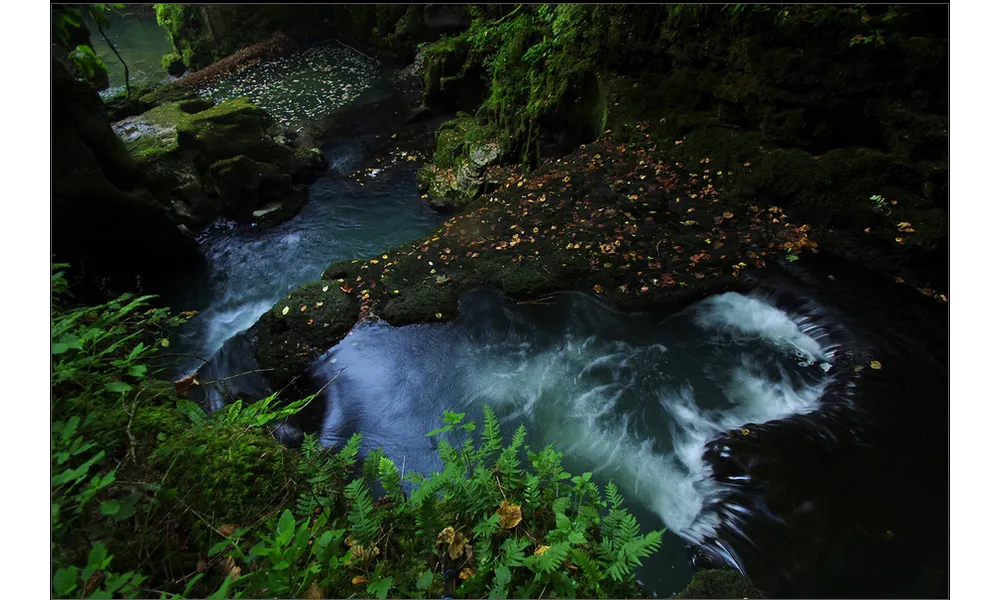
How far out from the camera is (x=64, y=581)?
6.09 ft

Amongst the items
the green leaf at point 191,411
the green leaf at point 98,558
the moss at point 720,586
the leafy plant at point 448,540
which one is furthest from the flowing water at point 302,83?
the moss at point 720,586

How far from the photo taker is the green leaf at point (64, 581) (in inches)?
72.6

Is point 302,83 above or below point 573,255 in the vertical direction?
above

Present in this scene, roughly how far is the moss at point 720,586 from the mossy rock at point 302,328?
17.4 ft

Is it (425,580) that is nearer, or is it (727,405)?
(425,580)

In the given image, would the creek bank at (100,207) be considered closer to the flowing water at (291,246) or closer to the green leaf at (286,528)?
the flowing water at (291,246)

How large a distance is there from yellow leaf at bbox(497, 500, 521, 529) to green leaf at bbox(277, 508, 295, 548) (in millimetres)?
1294

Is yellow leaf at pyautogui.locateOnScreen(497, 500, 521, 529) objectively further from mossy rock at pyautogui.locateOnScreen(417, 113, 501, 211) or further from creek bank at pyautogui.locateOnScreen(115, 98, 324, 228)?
creek bank at pyautogui.locateOnScreen(115, 98, 324, 228)

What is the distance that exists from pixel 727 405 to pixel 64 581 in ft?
18.5

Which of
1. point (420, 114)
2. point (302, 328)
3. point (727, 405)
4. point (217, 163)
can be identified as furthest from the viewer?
point (420, 114)

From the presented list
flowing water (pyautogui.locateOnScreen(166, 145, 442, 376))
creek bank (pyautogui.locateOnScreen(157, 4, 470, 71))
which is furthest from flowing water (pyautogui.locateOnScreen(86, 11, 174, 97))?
flowing water (pyautogui.locateOnScreen(166, 145, 442, 376))

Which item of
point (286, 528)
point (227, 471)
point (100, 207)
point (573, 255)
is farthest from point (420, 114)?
point (286, 528)

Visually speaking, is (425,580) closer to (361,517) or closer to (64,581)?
(361,517)
